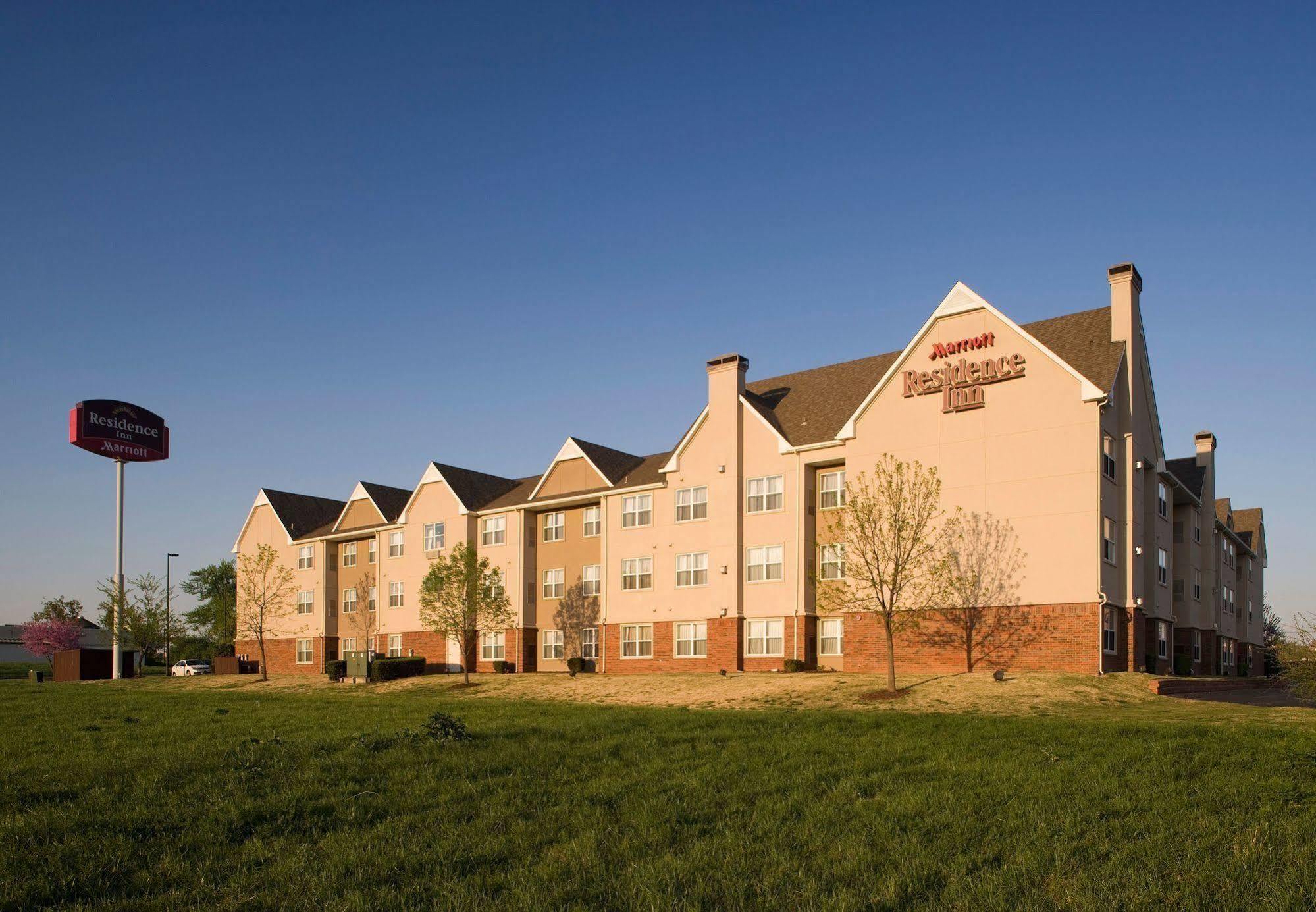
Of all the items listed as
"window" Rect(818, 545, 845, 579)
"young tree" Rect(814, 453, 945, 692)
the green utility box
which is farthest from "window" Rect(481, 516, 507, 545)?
"young tree" Rect(814, 453, 945, 692)

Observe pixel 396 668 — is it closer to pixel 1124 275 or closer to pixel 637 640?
pixel 637 640

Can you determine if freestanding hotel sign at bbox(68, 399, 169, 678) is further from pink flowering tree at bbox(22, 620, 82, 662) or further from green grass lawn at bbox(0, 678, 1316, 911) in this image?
green grass lawn at bbox(0, 678, 1316, 911)

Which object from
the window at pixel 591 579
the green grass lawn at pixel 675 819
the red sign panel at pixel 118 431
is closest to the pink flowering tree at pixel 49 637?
the red sign panel at pixel 118 431

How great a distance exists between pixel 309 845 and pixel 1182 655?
41298mm

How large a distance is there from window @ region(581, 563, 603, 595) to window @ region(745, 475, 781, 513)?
9.12m

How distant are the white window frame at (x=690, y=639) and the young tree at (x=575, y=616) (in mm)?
5269

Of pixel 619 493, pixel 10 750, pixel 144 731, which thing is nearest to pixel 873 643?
pixel 619 493

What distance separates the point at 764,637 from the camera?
41.5 metres

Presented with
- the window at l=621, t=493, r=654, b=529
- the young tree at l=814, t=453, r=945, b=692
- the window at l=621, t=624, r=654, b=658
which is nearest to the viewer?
the young tree at l=814, t=453, r=945, b=692

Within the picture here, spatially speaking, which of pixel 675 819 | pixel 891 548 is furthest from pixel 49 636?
pixel 675 819

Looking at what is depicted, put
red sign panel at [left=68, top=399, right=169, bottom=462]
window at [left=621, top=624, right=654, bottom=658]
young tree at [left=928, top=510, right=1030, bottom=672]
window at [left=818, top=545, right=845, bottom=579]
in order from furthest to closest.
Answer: red sign panel at [left=68, top=399, right=169, bottom=462] < window at [left=621, top=624, right=654, bottom=658] < window at [left=818, top=545, right=845, bottom=579] < young tree at [left=928, top=510, right=1030, bottom=672]

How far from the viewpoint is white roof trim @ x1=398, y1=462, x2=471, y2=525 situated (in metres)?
53.3

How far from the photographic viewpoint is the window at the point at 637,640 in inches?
1793

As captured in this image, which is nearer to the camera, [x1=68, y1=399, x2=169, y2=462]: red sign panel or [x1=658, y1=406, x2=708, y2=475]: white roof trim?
[x1=658, y1=406, x2=708, y2=475]: white roof trim
